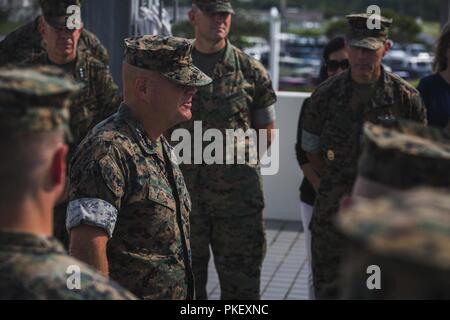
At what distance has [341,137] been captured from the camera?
17.4ft

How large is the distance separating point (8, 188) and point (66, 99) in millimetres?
299

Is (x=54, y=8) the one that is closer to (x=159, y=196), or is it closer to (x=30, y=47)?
(x=30, y=47)

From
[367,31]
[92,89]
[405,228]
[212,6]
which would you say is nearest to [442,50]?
[367,31]

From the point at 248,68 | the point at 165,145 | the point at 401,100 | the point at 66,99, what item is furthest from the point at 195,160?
the point at 66,99

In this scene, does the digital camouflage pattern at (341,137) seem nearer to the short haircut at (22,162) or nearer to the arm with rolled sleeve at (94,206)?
the arm with rolled sleeve at (94,206)

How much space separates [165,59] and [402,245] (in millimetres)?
2428

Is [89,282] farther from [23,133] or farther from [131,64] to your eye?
[131,64]

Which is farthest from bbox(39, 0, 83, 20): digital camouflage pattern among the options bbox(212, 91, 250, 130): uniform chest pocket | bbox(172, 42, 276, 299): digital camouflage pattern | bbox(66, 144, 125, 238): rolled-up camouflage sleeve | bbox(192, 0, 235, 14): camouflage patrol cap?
bbox(66, 144, 125, 238): rolled-up camouflage sleeve

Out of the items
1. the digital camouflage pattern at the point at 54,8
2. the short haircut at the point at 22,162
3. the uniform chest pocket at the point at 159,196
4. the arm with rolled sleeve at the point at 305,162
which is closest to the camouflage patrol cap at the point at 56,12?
the digital camouflage pattern at the point at 54,8

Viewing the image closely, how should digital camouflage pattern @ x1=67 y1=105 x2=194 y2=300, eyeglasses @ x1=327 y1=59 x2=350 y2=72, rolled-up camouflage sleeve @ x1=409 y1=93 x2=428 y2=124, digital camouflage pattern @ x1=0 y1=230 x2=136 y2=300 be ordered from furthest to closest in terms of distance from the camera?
1. eyeglasses @ x1=327 y1=59 x2=350 y2=72
2. rolled-up camouflage sleeve @ x1=409 y1=93 x2=428 y2=124
3. digital camouflage pattern @ x1=67 y1=105 x2=194 y2=300
4. digital camouflage pattern @ x1=0 y1=230 x2=136 y2=300

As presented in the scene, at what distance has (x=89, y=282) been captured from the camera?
237 cm

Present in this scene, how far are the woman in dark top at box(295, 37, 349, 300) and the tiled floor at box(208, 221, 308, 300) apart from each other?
78 cm

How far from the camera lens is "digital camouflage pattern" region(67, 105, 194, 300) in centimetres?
355

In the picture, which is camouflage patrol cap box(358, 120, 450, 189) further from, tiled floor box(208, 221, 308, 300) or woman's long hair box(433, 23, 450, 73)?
tiled floor box(208, 221, 308, 300)
